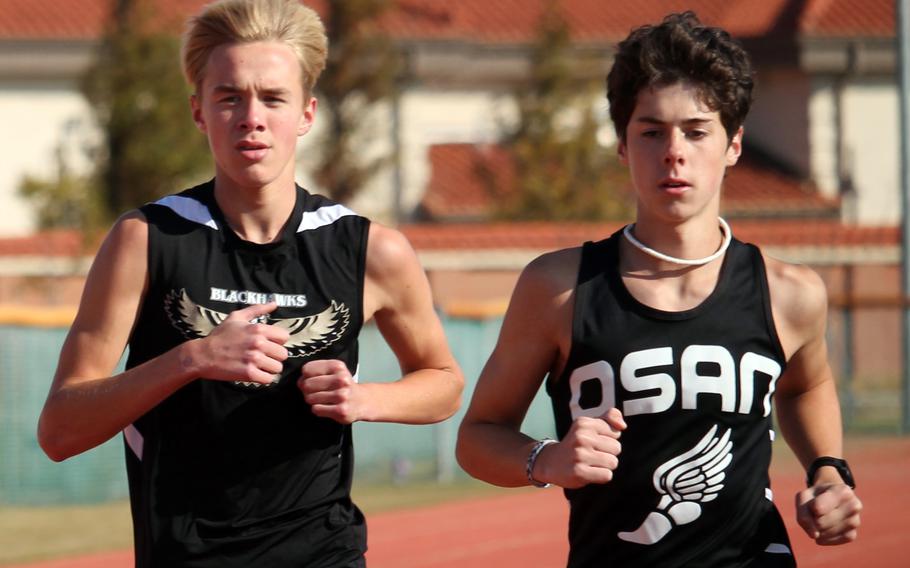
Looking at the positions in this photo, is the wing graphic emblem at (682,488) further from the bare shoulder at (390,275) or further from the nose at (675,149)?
the bare shoulder at (390,275)

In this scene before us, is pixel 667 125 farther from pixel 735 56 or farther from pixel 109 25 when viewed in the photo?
pixel 109 25

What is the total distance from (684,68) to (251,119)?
3.20ft

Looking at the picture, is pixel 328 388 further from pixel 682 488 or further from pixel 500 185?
pixel 500 185

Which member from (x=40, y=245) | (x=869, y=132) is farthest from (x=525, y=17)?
(x=40, y=245)

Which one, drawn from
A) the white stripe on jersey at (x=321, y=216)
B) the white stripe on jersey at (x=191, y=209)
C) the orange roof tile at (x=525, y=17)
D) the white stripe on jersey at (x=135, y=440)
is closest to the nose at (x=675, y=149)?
the white stripe on jersey at (x=321, y=216)

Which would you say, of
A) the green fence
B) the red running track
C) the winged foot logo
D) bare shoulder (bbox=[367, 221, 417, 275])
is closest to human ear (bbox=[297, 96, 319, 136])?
bare shoulder (bbox=[367, 221, 417, 275])

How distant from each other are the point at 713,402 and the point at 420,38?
27.7 meters

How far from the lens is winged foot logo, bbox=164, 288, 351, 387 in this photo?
12.2ft

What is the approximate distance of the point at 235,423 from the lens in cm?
370

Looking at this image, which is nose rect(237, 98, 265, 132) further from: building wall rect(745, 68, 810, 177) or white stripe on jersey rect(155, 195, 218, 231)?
building wall rect(745, 68, 810, 177)

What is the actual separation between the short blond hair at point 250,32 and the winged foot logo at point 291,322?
524 millimetres

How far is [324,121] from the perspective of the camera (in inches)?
1086

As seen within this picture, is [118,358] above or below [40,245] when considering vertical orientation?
below

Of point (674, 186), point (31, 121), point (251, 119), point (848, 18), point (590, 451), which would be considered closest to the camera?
point (590, 451)
